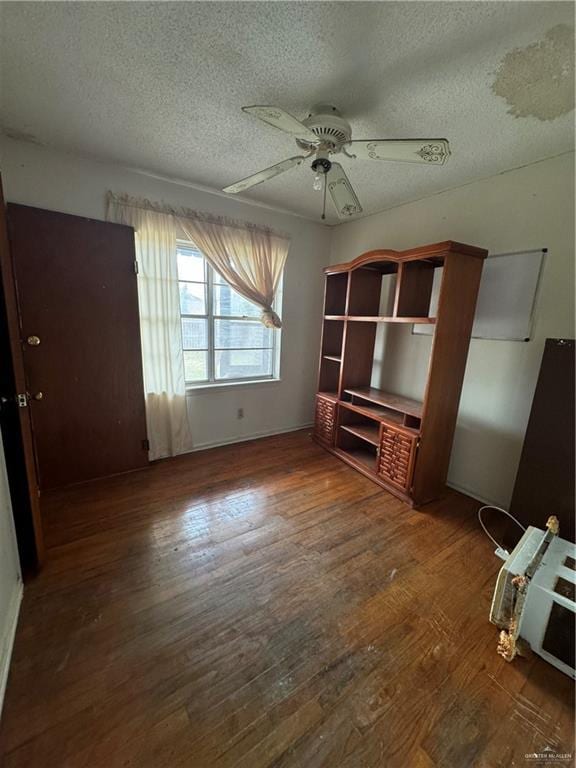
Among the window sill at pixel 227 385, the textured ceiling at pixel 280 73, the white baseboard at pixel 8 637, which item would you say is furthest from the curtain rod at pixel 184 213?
the white baseboard at pixel 8 637

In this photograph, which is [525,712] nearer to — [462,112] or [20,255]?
[462,112]

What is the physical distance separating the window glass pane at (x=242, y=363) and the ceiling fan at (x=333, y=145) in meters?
1.78

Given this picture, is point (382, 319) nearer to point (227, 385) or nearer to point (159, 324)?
point (227, 385)

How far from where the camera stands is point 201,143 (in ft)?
6.54

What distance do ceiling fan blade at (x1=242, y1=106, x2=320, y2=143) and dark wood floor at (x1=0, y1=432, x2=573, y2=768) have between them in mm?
2243

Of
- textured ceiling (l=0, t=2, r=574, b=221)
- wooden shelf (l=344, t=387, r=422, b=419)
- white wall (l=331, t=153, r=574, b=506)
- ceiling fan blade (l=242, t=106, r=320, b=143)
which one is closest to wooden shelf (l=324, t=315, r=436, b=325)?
white wall (l=331, t=153, r=574, b=506)

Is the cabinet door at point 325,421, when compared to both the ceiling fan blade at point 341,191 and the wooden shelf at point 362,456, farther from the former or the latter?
the ceiling fan blade at point 341,191

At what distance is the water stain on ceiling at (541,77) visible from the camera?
1192 millimetres

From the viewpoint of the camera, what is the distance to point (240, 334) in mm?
3312

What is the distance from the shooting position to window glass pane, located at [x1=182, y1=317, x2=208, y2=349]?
297 centimetres

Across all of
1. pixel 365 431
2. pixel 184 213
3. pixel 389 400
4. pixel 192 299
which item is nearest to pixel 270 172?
pixel 184 213

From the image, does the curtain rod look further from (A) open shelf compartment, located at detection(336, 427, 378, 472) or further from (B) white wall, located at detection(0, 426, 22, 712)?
(A) open shelf compartment, located at detection(336, 427, 378, 472)

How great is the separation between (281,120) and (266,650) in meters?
2.33

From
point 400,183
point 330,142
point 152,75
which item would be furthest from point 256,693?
point 400,183
